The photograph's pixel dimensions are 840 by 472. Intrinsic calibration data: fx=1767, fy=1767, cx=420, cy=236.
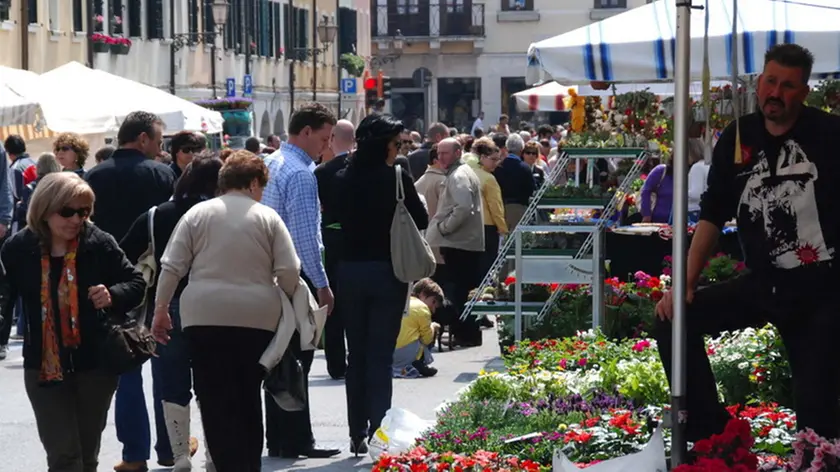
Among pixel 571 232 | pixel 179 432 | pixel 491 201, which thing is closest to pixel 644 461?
pixel 179 432

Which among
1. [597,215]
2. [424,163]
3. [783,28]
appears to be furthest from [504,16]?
[783,28]

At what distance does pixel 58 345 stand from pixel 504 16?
6000 cm

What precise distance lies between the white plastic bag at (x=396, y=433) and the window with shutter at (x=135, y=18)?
26218 mm

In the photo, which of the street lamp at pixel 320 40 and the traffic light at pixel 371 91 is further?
the street lamp at pixel 320 40

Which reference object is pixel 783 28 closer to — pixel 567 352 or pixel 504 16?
pixel 567 352

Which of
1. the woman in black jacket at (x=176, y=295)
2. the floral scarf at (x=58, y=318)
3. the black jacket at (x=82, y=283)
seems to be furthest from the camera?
the woman in black jacket at (x=176, y=295)

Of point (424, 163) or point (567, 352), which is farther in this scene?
point (424, 163)

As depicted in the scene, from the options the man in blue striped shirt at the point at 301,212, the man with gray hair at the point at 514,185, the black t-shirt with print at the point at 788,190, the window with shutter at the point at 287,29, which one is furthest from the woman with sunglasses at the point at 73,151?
the window with shutter at the point at 287,29

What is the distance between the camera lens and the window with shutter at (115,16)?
108 feet

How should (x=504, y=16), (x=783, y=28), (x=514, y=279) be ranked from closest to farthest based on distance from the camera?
(x=783, y=28), (x=514, y=279), (x=504, y=16)

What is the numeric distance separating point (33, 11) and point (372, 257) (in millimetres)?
20738

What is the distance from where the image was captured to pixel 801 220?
19.7ft

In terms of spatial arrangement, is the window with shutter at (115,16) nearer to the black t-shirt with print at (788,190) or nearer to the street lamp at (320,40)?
Answer: the street lamp at (320,40)

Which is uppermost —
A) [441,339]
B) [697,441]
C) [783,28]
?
[783,28]
